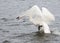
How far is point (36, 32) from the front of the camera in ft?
46.7

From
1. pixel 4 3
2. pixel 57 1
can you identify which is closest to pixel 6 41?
pixel 4 3

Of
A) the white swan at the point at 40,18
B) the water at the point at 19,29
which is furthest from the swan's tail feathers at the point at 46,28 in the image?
the water at the point at 19,29

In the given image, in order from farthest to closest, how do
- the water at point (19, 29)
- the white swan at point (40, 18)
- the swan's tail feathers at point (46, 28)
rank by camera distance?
the white swan at point (40, 18) < the swan's tail feathers at point (46, 28) < the water at point (19, 29)

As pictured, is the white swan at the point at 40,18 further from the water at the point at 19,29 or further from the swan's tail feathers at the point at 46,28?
the water at the point at 19,29

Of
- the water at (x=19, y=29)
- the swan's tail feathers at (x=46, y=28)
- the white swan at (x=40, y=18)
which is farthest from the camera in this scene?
the white swan at (x=40, y=18)

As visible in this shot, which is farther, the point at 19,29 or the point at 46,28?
the point at 19,29

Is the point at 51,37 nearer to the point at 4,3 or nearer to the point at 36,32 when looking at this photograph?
the point at 36,32

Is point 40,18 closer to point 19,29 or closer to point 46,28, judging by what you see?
point 46,28

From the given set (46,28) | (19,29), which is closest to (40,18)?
(46,28)

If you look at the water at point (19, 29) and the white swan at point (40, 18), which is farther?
the white swan at point (40, 18)

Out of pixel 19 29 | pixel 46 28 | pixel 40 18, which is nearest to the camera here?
pixel 46 28

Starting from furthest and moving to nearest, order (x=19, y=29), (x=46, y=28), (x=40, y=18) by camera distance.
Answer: (x=19, y=29) < (x=40, y=18) < (x=46, y=28)

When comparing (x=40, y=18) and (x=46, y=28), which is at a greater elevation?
(x=40, y=18)

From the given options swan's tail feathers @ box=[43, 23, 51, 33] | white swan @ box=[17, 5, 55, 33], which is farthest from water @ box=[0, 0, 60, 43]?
white swan @ box=[17, 5, 55, 33]
